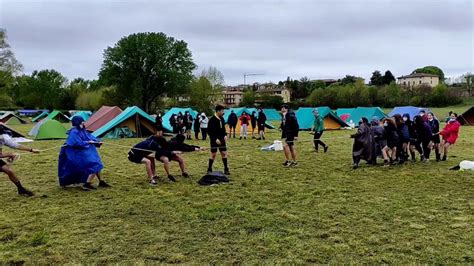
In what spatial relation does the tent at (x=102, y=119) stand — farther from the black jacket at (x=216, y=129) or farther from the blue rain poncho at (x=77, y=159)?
the blue rain poncho at (x=77, y=159)

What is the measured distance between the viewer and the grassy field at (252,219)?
473cm

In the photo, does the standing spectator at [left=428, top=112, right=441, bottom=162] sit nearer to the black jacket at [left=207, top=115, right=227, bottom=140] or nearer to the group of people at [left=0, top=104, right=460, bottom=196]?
the group of people at [left=0, top=104, right=460, bottom=196]

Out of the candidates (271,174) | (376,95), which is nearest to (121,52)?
(376,95)

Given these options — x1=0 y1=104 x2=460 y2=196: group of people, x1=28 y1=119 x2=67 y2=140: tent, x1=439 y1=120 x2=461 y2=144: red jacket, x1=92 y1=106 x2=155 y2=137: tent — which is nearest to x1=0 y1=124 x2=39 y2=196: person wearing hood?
x1=0 y1=104 x2=460 y2=196: group of people

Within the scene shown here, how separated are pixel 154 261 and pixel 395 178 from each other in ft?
21.6

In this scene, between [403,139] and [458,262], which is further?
[403,139]

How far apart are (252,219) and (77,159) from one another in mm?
4218

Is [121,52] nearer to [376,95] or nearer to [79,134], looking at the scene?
[376,95]

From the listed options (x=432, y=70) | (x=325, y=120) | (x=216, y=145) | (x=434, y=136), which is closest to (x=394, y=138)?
(x=434, y=136)

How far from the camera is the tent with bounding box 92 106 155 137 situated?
21361 mm

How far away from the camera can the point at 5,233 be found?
5.59m

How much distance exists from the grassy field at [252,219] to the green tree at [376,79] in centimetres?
9477

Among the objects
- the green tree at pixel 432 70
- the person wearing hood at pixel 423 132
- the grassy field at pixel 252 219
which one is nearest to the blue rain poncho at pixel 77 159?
the grassy field at pixel 252 219

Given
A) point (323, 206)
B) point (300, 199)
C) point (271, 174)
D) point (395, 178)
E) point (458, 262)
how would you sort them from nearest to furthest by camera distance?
point (458, 262)
point (323, 206)
point (300, 199)
point (395, 178)
point (271, 174)
